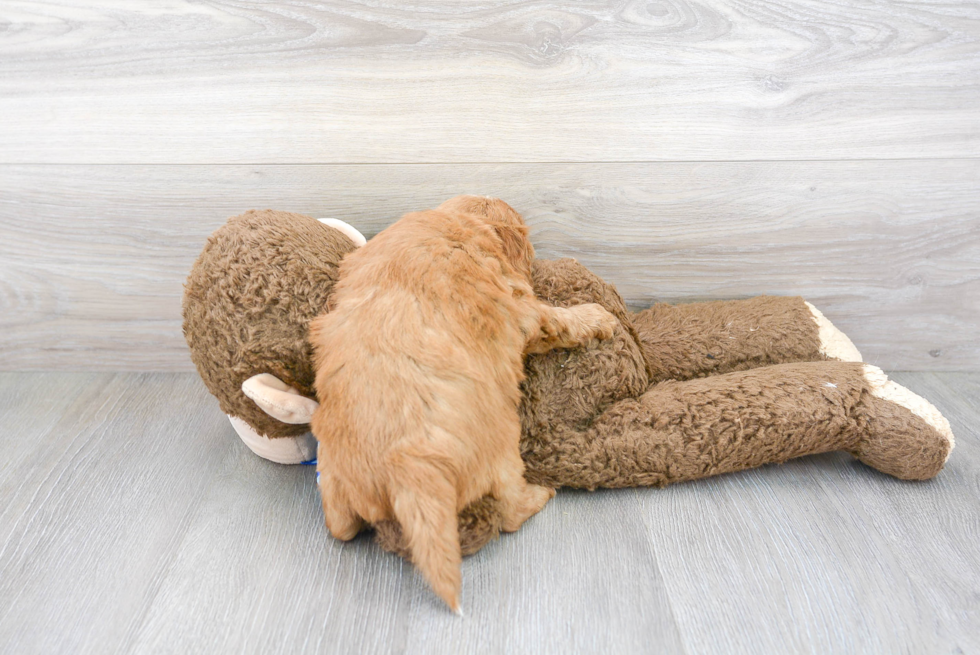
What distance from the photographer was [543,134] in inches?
44.4

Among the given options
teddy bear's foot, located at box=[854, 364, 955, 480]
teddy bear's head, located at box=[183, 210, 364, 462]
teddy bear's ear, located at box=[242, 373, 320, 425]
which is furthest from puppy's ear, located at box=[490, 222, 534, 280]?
teddy bear's foot, located at box=[854, 364, 955, 480]

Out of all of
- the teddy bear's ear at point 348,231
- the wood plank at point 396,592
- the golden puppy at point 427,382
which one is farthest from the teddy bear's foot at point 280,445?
the teddy bear's ear at point 348,231

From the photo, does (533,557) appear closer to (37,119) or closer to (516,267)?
(516,267)

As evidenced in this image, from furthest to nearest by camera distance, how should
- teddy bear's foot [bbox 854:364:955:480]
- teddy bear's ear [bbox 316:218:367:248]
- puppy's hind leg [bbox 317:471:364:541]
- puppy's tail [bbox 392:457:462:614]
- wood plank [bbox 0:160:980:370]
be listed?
wood plank [bbox 0:160:980:370] → teddy bear's ear [bbox 316:218:367:248] → teddy bear's foot [bbox 854:364:955:480] → puppy's hind leg [bbox 317:471:364:541] → puppy's tail [bbox 392:457:462:614]

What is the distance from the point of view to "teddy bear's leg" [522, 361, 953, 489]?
0.94 metres

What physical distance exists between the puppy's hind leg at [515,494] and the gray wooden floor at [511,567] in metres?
0.02

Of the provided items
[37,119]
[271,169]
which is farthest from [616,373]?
[37,119]

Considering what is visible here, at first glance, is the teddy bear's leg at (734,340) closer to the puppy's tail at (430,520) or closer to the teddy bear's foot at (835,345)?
the teddy bear's foot at (835,345)

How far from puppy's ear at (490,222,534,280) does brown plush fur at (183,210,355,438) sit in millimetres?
249

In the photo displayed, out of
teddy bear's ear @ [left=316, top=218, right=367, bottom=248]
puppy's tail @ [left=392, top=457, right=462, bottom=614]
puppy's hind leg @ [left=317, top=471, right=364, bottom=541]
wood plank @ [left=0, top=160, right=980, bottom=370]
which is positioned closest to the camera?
puppy's tail @ [left=392, top=457, right=462, bottom=614]

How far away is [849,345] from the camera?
1.15 m

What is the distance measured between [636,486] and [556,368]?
223 mm

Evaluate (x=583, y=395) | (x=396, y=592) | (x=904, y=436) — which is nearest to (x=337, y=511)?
(x=396, y=592)

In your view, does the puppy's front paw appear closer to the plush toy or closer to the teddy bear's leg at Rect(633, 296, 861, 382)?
the plush toy
